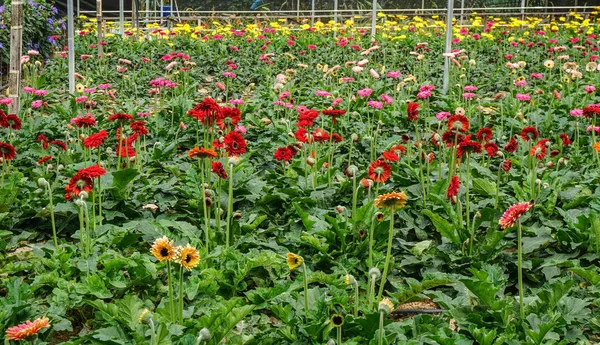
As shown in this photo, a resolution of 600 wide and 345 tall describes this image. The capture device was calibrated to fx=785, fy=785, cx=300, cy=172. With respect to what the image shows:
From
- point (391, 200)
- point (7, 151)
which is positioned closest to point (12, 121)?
point (7, 151)

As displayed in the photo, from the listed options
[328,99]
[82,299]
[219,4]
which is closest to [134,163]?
[82,299]

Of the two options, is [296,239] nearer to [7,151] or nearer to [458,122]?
[458,122]

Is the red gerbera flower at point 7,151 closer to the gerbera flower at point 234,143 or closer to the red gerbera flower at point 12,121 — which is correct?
the red gerbera flower at point 12,121

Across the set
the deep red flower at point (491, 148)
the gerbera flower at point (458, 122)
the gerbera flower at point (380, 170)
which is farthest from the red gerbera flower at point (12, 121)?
the deep red flower at point (491, 148)

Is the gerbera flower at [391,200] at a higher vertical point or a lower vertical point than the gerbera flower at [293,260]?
higher

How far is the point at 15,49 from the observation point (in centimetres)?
657

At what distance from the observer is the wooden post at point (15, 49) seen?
645 centimetres

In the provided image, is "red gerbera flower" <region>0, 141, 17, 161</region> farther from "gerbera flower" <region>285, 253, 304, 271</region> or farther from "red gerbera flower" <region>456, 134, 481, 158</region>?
"red gerbera flower" <region>456, 134, 481, 158</region>

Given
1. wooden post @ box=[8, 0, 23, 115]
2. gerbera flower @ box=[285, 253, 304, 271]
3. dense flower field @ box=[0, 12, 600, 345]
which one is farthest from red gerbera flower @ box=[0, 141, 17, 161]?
wooden post @ box=[8, 0, 23, 115]

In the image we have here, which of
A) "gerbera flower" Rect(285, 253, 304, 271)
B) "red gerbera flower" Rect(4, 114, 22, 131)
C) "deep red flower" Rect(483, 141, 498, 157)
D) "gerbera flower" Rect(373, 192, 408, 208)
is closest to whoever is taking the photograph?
"gerbera flower" Rect(285, 253, 304, 271)

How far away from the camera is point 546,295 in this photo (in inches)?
119

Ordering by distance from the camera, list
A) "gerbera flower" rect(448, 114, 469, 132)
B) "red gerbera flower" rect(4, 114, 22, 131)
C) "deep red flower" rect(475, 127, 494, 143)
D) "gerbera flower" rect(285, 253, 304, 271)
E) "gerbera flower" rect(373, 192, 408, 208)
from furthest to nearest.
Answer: "red gerbera flower" rect(4, 114, 22, 131), "deep red flower" rect(475, 127, 494, 143), "gerbera flower" rect(448, 114, 469, 132), "gerbera flower" rect(373, 192, 408, 208), "gerbera flower" rect(285, 253, 304, 271)

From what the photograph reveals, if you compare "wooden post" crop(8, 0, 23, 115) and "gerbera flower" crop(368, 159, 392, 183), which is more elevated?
"wooden post" crop(8, 0, 23, 115)

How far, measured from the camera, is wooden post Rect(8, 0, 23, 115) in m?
6.45
